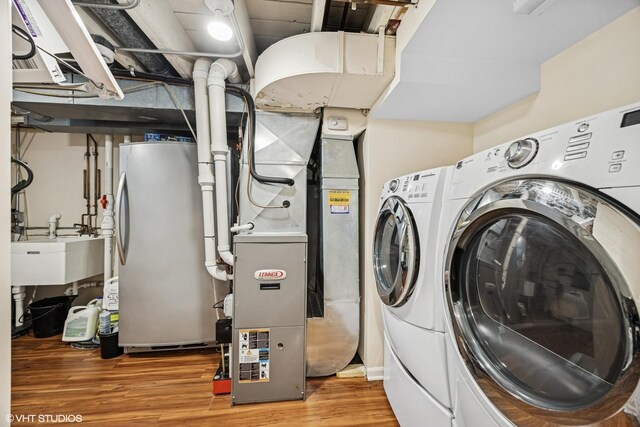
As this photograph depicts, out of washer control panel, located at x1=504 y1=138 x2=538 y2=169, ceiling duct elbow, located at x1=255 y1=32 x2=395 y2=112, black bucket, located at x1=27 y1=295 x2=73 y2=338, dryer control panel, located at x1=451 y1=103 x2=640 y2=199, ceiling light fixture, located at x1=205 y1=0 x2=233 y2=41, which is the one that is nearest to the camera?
dryer control panel, located at x1=451 y1=103 x2=640 y2=199

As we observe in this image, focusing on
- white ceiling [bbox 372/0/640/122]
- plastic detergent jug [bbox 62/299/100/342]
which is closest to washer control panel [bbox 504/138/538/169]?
white ceiling [bbox 372/0/640/122]

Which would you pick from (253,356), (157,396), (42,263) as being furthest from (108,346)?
(253,356)

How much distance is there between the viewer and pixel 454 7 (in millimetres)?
939

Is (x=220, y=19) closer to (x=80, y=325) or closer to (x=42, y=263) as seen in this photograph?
(x=42, y=263)

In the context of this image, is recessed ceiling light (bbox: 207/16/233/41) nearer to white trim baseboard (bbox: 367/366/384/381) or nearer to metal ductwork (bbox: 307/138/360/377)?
metal ductwork (bbox: 307/138/360/377)

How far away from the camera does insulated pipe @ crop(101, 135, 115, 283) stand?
94.6 inches

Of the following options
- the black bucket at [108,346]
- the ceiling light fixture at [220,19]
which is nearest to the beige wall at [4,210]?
the ceiling light fixture at [220,19]

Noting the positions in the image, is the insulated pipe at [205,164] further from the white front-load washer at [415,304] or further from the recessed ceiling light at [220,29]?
the white front-load washer at [415,304]

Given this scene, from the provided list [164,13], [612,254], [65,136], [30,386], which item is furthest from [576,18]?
[65,136]

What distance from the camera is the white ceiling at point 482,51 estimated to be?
3.19 ft

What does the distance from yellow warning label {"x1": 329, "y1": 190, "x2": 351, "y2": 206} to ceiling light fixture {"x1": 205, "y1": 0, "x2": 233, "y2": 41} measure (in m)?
1.14

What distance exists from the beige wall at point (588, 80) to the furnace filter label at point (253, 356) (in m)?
2.01

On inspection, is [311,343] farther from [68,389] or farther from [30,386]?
[30,386]

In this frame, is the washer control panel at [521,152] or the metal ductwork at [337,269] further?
the metal ductwork at [337,269]
